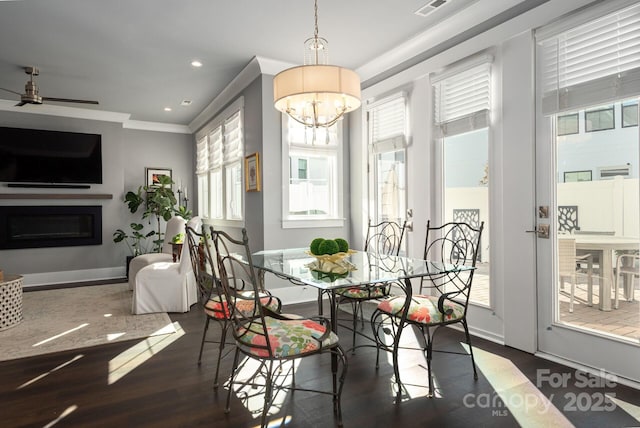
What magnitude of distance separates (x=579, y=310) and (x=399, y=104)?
2.55 meters

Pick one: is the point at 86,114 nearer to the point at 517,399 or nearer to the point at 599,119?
the point at 599,119

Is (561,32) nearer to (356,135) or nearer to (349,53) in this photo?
(349,53)

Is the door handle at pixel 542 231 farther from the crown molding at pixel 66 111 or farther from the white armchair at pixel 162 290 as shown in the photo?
the crown molding at pixel 66 111

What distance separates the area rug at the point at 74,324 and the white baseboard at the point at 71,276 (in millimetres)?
948

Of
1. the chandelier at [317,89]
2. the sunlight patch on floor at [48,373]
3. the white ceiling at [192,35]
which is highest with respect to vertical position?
the white ceiling at [192,35]

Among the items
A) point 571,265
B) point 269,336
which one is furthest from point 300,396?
point 571,265

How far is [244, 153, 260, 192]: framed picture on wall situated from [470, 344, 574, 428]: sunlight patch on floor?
118 inches

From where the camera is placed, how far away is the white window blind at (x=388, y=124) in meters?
4.16

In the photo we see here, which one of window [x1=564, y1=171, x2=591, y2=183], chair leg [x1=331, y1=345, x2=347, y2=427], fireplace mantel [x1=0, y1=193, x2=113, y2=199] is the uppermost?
fireplace mantel [x1=0, y1=193, x2=113, y2=199]

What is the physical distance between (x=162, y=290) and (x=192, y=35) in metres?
2.58

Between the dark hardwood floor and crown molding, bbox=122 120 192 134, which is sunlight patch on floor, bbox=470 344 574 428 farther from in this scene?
crown molding, bbox=122 120 192 134

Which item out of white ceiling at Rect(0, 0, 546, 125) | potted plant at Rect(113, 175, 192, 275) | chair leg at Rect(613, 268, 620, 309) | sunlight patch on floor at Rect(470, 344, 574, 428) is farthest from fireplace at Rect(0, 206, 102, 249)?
chair leg at Rect(613, 268, 620, 309)

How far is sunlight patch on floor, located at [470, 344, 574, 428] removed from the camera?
201 cm

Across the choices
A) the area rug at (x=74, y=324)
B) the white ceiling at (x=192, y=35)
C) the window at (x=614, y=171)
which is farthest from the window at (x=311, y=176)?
the window at (x=614, y=171)
